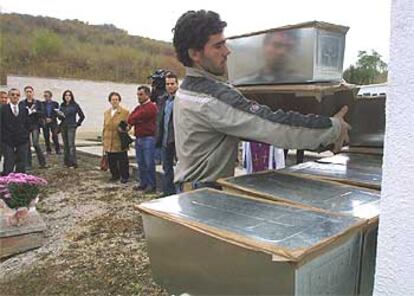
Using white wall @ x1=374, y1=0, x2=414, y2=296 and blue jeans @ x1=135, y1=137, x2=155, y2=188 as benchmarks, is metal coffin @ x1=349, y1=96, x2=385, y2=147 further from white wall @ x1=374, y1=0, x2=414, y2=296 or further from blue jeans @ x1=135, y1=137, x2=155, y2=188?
blue jeans @ x1=135, y1=137, x2=155, y2=188

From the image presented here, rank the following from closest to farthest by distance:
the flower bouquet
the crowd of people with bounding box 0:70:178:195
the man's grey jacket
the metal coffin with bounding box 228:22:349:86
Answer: the man's grey jacket < the metal coffin with bounding box 228:22:349:86 < the flower bouquet < the crowd of people with bounding box 0:70:178:195

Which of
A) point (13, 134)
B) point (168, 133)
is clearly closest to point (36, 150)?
point (13, 134)

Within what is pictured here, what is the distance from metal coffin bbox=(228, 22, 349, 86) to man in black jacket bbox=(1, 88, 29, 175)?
17.4ft

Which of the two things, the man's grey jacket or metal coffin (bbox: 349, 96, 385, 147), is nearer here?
the man's grey jacket

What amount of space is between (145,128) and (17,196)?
219cm

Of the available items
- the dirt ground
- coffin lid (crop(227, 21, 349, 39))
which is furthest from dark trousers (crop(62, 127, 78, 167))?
coffin lid (crop(227, 21, 349, 39))

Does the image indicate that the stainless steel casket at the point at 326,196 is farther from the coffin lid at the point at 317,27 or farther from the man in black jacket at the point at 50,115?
the man in black jacket at the point at 50,115

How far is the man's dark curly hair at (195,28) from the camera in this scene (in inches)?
61.5

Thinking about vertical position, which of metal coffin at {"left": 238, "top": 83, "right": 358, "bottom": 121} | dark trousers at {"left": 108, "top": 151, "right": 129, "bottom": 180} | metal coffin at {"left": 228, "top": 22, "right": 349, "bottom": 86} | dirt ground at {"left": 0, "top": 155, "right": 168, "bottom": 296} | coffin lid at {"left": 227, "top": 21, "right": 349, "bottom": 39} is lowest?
dirt ground at {"left": 0, "top": 155, "right": 168, "bottom": 296}

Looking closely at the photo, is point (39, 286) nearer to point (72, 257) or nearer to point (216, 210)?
point (72, 257)

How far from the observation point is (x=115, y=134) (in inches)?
244

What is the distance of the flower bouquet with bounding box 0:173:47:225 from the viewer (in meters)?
3.70

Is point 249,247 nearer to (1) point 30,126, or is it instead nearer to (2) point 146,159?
(2) point 146,159

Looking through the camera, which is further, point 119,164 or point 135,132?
point 119,164
